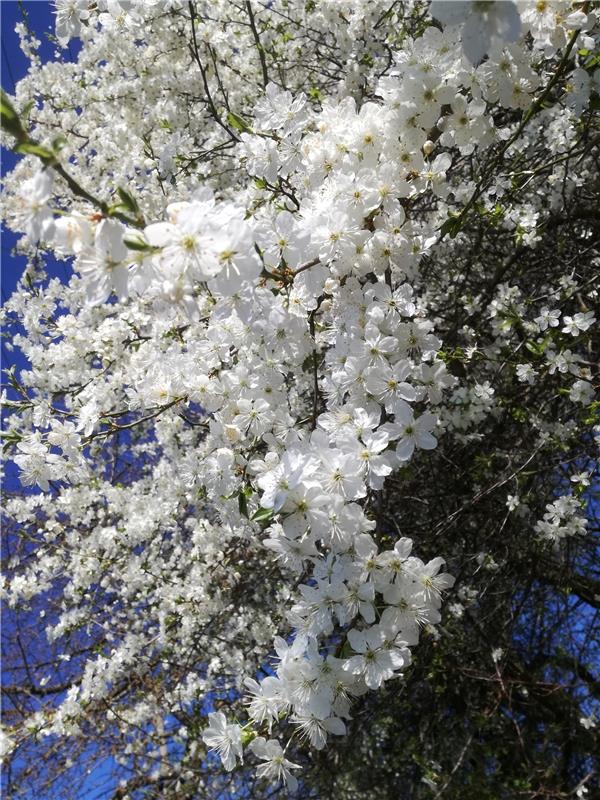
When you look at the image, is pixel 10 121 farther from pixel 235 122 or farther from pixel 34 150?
pixel 235 122

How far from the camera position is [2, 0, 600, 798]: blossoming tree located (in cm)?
140

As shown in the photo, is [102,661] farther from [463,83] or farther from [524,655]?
[463,83]

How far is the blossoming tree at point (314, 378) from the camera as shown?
140 centimetres

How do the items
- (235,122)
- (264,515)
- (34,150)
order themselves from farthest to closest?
(235,122)
(264,515)
(34,150)

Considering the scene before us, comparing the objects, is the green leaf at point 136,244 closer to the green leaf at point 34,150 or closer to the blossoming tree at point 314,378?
the blossoming tree at point 314,378

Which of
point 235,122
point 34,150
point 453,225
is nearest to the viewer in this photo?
point 34,150

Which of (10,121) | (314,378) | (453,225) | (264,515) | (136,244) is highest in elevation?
(453,225)

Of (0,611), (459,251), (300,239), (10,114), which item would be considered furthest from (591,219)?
(0,611)

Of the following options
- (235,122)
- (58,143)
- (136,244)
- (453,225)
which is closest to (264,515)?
(136,244)

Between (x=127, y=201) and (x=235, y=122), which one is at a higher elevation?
(x=235, y=122)

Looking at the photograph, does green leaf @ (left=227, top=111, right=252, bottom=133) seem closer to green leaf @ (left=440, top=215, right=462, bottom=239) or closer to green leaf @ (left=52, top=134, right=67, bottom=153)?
green leaf @ (left=440, top=215, right=462, bottom=239)

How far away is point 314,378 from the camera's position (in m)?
1.97

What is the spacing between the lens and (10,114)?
3.30 ft

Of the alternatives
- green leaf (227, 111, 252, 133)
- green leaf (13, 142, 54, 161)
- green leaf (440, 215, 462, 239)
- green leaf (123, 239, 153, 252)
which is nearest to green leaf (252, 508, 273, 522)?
green leaf (123, 239, 153, 252)
